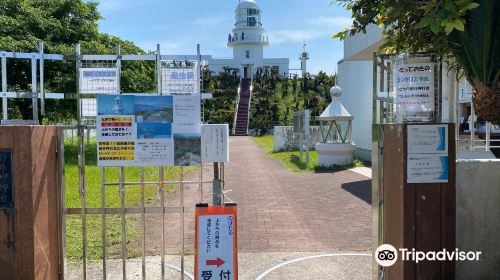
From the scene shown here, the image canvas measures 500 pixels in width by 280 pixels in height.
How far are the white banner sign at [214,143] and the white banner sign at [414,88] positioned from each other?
65.3 inches

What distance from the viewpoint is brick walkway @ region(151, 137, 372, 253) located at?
251 inches

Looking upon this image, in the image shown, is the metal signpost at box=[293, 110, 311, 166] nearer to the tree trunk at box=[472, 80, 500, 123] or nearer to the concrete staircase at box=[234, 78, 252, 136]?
the tree trunk at box=[472, 80, 500, 123]

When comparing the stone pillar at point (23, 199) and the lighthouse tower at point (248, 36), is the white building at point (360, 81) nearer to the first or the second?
the stone pillar at point (23, 199)

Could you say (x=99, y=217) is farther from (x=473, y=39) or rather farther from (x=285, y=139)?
(x=285, y=139)

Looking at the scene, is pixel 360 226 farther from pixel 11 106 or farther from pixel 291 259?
pixel 11 106

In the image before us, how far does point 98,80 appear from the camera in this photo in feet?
15.6

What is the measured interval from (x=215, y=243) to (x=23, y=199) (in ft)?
5.83

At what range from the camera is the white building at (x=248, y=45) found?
56938 mm

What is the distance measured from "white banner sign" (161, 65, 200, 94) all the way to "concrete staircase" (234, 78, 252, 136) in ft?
115

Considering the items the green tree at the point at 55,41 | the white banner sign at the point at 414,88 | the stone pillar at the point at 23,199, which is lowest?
the stone pillar at the point at 23,199

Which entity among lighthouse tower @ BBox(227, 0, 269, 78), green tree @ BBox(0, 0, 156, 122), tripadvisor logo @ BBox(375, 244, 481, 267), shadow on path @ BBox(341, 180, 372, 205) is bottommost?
shadow on path @ BBox(341, 180, 372, 205)

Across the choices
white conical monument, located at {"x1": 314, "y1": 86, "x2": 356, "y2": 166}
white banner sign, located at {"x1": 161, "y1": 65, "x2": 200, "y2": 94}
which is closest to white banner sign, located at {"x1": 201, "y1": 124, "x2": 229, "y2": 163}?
white banner sign, located at {"x1": 161, "y1": 65, "x2": 200, "y2": 94}

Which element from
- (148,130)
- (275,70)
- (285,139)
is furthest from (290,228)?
(275,70)

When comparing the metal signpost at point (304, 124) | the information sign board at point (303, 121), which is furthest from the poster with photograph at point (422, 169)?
the information sign board at point (303, 121)
